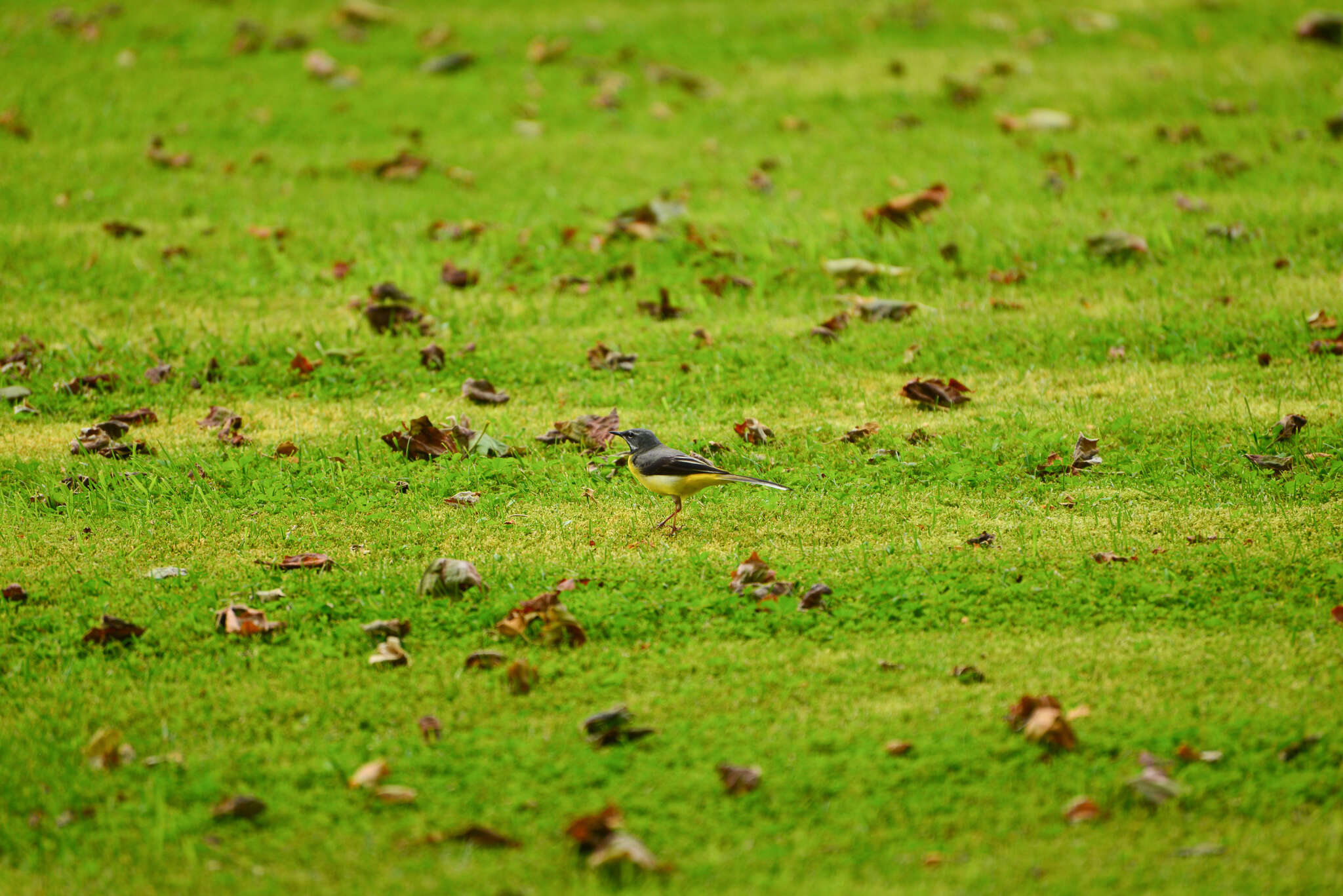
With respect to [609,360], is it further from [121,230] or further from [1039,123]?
[1039,123]

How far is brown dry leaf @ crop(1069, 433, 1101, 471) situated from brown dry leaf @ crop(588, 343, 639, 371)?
3320 millimetres

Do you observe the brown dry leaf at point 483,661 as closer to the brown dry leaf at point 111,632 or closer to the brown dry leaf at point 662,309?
the brown dry leaf at point 111,632

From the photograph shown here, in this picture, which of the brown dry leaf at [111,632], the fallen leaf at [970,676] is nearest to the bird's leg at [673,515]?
the fallen leaf at [970,676]

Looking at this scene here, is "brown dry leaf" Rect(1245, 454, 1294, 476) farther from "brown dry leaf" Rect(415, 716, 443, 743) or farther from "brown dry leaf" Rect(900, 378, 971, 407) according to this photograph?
"brown dry leaf" Rect(415, 716, 443, 743)

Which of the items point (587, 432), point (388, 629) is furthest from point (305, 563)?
point (587, 432)

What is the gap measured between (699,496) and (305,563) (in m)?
2.32

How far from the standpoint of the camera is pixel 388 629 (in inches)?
213

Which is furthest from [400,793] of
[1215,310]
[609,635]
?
[1215,310]

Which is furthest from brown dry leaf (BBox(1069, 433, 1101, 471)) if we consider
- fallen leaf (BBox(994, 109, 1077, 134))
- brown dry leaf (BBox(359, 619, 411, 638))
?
fallen leaf (BBox(994, 109, 1077, 134))

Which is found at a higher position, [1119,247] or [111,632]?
[1119,247]

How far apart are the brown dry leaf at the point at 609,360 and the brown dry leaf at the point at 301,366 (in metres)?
2.13

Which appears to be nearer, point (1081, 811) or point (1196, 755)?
point (1081, 811)

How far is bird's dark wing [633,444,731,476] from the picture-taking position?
609 centimetres

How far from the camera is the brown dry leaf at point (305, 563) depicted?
5.93 m
